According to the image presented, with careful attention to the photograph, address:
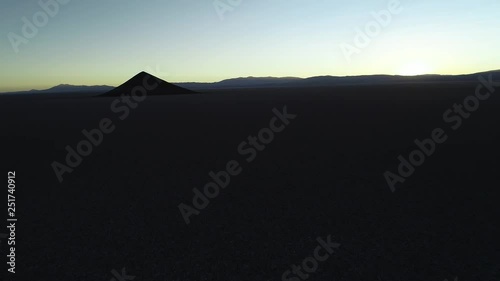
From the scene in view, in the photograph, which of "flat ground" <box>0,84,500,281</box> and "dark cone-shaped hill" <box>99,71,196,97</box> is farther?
"dark cone-shaped hill" <box>99,71,196,97</box>

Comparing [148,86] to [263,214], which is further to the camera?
[148,86]

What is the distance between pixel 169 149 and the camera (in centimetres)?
1122

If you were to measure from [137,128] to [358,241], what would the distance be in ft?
47.1

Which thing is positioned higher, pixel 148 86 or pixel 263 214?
pixel 148 86

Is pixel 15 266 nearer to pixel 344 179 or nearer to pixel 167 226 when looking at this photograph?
pixel 167 226

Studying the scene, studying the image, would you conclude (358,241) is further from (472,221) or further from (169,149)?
(169,149)

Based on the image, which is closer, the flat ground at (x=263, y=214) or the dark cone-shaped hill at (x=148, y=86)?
the flat ground at (x=263, y=214)

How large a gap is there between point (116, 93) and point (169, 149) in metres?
50.8

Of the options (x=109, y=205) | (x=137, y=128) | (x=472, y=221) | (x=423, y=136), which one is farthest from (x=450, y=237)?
(x=137, y=128)

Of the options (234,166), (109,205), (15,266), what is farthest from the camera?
(234,166)

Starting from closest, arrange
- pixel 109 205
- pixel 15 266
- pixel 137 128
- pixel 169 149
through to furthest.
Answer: pixel 15 266 < pixel 109 205 < pixel 169 149 < pixel 137 128

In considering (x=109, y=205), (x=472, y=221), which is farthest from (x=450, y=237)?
(x=109, y=205)

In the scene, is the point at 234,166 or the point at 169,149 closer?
the point at 234,166

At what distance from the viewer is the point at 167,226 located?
5277mm
